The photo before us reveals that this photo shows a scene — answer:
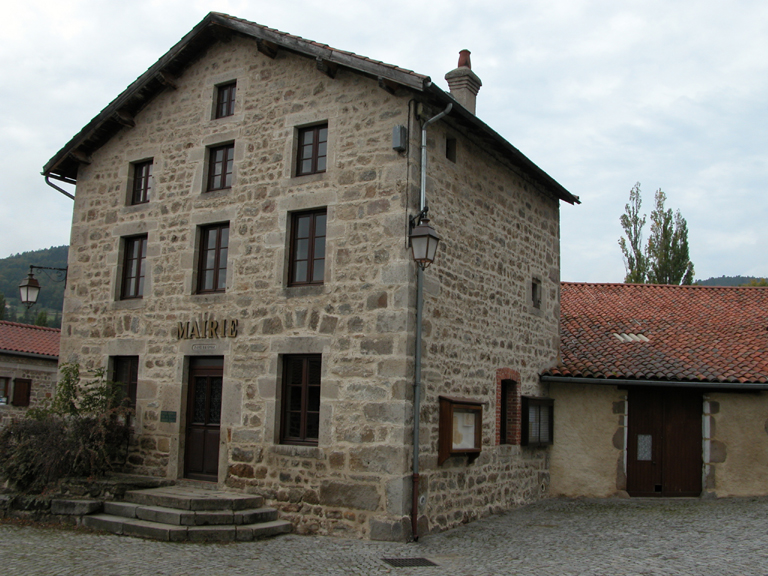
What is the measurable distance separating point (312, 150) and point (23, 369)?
14.6 metres

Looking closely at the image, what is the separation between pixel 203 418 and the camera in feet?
34.2

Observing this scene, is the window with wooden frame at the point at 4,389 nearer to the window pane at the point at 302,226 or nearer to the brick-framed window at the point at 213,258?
the brick-framed window at the point at 213,258

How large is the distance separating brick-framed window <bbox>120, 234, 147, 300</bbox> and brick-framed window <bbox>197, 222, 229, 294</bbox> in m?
1.26

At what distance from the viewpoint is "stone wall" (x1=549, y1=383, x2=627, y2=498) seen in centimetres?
1256

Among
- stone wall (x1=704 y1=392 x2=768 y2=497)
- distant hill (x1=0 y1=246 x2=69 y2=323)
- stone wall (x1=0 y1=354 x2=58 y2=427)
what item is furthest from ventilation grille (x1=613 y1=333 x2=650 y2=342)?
distant hill (x1=0 y1=246 x2=69 y2=323)

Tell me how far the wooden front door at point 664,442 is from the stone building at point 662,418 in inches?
0.7

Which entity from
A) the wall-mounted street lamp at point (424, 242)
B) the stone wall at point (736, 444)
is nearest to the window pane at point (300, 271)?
the wall-mounted street lamp at point (424, 242)

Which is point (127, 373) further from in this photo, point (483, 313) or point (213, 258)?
point (483, 313)

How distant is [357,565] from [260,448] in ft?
8.94

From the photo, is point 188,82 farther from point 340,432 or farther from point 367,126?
point 340,432

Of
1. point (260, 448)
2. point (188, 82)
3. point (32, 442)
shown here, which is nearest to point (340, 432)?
point (260, 448)

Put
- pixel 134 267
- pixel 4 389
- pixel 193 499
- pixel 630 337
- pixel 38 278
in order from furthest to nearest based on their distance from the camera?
pixel 38 278
pixel 4 389
pixel 630 337
pixel 134 267
pixel 193 499

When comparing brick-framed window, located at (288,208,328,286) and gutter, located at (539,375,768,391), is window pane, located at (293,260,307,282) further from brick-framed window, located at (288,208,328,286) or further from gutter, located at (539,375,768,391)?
gutter, located at (539,375,768,391)

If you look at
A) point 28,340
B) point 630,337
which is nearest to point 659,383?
point 630,337
